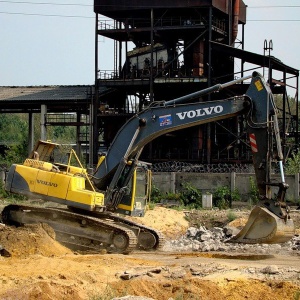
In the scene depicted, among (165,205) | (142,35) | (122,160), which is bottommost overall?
(165,205)

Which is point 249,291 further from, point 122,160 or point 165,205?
point 165,205

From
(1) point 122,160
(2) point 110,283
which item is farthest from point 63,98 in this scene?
(2) point 110,283

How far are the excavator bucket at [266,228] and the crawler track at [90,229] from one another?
3.70 m

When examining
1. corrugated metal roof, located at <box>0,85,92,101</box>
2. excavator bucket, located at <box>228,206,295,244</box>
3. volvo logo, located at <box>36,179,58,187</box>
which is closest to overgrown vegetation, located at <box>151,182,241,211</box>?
corrugated metal roof, located at <box>0,85,92,101</box>

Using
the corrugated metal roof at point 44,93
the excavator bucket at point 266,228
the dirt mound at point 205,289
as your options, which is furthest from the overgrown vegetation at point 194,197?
the dirt mound at point 205,289

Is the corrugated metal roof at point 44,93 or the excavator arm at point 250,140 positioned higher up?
the corrugated metal roof at point 44,93

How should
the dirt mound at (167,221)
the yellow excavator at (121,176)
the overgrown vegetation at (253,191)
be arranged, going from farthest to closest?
the overgrown vegetation at (253,191)
the dirt mound at (167,221)
the yellow excavator at (121,176)

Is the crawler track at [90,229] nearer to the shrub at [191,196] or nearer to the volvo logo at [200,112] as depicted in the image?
the volvo logo at [200,112]

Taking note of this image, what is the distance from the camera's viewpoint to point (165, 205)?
124 ft

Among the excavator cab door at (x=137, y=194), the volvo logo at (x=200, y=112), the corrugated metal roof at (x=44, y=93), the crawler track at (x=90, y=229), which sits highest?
the corrugated metal roof at (x=44, y=93)

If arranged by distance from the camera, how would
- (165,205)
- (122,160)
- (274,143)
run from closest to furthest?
1. (274,143)
2. (122,160)
3. (165,205)

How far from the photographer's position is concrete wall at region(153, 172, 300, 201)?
1531 inches

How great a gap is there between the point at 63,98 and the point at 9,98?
14.2 feet

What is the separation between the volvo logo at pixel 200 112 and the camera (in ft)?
69.6
